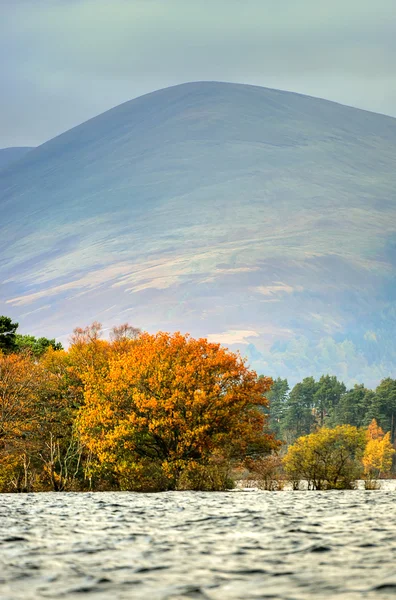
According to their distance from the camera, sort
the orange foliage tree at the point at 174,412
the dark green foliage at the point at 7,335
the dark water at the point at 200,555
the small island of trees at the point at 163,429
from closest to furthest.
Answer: the dark water at the point at 200,555
the small island of trees at the point at 163,429
the orange foliage tree at the point at 174,412
the dark green foliage at the point at 7,335

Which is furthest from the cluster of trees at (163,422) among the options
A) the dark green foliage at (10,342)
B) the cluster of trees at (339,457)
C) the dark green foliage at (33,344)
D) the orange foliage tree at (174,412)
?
the dark green foliage at (33,344)

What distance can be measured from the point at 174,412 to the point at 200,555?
99.4ft

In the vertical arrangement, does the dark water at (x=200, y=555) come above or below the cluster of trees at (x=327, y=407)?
below

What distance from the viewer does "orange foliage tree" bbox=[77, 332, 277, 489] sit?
42969 mm

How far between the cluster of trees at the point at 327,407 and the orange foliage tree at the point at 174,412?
103m

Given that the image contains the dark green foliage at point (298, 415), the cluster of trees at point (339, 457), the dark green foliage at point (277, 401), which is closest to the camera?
the cluster of trees at point (339, 457)

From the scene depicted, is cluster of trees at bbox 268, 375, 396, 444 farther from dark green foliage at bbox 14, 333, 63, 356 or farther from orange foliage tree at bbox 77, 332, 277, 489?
orange foliage tree at bbox 77, 332, 277, 489

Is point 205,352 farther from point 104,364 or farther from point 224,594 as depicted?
point 224,594

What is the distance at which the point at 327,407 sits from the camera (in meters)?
176

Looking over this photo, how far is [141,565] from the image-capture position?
11.8 m

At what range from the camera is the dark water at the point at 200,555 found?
9781 mm

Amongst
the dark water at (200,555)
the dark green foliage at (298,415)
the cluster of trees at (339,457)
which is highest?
the dark green foliage at (298,415)

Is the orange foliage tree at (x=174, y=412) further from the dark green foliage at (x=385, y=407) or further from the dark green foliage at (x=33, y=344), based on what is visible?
the dark green foliage at (x=385, y=407)

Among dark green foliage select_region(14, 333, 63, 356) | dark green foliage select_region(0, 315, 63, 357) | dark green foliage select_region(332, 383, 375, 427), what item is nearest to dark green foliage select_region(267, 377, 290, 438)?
dark green foliage select_region(332, 383, 375, 427)
